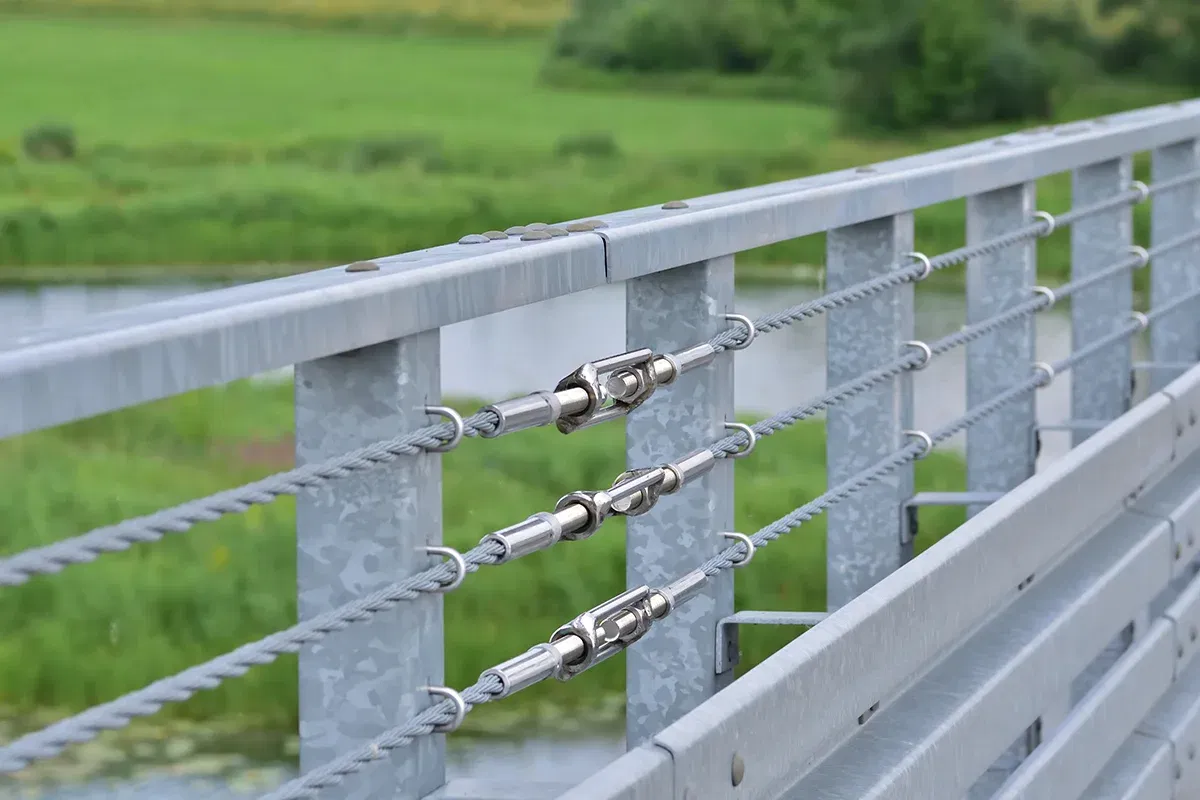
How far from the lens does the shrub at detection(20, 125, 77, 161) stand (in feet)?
114

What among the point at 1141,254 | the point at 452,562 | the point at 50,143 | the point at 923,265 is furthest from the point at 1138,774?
the point at 50,143

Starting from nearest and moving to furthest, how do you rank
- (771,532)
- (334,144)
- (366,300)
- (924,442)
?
(366,300) → (771,532) → (924,442) → (334,144)

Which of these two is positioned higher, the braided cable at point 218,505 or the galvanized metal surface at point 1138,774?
the braided cable at point 218,505

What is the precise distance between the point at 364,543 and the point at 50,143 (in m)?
35.3

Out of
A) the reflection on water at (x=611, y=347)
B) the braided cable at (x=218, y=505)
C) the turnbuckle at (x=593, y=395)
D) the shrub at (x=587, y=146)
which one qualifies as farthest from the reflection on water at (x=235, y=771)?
the shrub at (x=587, y=146)

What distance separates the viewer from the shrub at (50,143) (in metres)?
34.8

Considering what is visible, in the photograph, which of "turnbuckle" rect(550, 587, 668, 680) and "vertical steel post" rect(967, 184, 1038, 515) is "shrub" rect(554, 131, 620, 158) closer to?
"vertical steel post" rect(967, 184, 1038, 515)

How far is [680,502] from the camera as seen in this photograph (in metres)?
2.34

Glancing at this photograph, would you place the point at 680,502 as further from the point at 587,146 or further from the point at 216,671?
the point at 587,146

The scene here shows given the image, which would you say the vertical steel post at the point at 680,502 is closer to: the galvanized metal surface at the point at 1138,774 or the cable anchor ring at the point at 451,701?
the cable anchor ring at the point at 451,701

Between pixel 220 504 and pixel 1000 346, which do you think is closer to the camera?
pixel 220 504

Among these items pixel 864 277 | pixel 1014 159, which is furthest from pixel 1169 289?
pixel 864 277

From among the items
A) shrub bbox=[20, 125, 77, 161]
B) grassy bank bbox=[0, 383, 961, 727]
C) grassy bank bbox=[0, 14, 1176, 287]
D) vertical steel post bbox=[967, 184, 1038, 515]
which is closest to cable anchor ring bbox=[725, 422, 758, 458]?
vertical steel post bbox=[967, 184, 1038, 515]

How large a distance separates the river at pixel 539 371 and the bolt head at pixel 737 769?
515 millimetres
